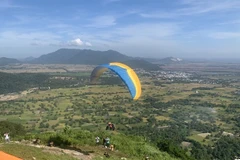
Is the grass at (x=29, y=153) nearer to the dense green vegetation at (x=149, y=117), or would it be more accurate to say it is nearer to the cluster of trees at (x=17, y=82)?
the dense green vegetation at (x=149, y=117)

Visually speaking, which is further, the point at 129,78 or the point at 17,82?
the point at 17,82

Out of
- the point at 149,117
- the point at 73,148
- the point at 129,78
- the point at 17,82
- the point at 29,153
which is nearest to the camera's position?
the point at 29,153

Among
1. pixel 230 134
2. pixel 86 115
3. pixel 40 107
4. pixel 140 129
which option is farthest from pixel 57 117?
pixel 230 134

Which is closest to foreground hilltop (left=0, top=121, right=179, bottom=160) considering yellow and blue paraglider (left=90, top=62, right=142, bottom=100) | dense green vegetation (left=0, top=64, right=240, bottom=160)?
dense green vegetation (left=0, top=64, right=240, bottom=160)

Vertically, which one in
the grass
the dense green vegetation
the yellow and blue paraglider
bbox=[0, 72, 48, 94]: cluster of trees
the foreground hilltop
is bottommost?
the dense green vegetation

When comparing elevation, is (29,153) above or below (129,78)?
below

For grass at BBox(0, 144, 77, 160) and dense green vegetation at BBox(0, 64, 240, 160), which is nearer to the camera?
grass at BBox(0, 144, 77, 160)

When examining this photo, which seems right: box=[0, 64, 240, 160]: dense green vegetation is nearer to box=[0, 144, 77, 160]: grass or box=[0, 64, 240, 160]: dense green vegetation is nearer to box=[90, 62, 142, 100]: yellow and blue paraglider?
box=[0, 144, 77, 160]: grass

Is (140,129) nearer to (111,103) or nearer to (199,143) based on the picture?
(199,143)

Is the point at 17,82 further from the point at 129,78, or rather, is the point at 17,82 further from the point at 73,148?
the point at 129,78

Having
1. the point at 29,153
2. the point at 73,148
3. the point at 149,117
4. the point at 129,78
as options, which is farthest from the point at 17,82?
the point at 129,78

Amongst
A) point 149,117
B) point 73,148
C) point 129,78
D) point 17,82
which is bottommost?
point 149,117
